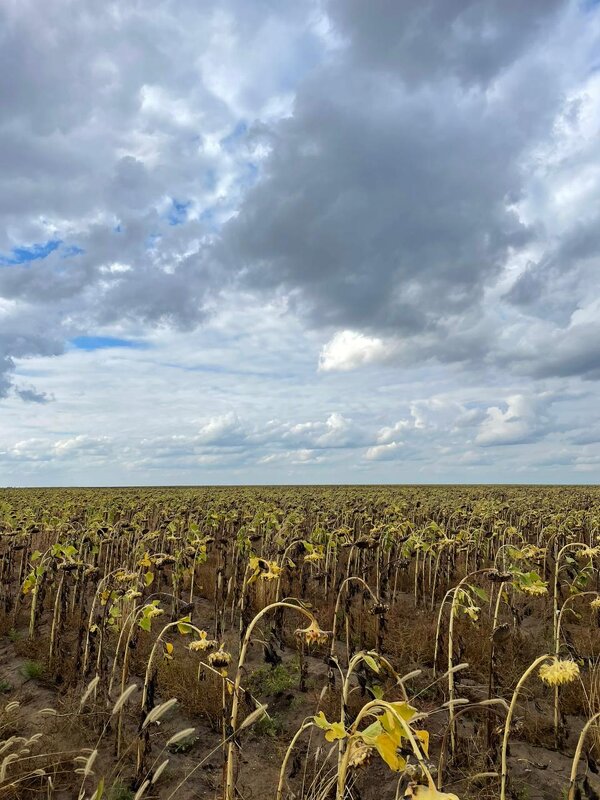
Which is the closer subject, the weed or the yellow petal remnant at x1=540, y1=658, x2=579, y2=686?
the yellow petal remnant at x1=540, y1=658, x2=579, y2=686

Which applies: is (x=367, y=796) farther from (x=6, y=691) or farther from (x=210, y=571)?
(x=210, y=571)

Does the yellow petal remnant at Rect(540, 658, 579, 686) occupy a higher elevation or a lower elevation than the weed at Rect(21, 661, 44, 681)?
higher

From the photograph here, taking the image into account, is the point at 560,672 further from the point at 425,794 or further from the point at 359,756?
the point at 425,794

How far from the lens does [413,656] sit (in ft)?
27.8

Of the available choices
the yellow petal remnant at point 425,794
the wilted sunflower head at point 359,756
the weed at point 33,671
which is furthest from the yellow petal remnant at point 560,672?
the weed at point 33,671

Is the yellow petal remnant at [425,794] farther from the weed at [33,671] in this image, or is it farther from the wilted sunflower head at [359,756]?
the weed at [33,671]

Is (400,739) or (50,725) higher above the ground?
(400,739)

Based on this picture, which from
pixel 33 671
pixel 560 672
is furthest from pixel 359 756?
pixel 33 671

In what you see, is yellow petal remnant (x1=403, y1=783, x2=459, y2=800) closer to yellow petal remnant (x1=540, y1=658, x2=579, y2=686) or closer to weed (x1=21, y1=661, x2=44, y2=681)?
yellow petal remnant (x1=540, y1=658, x2=579, y2=686)

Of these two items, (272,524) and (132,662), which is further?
(272,524)

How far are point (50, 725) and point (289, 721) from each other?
2830 mm

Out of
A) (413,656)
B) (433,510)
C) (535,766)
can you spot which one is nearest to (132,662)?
(413,656)

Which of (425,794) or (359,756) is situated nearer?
(425,794)

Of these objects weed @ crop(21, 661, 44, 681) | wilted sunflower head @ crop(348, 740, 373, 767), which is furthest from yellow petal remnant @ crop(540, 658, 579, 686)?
weed @ crop(21, 661, 44, 681)
